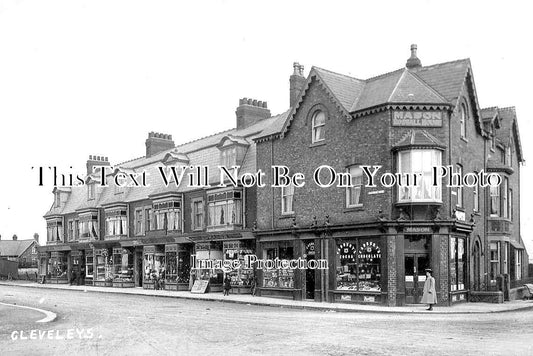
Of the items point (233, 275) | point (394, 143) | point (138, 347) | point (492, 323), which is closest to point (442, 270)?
point (394, 143)

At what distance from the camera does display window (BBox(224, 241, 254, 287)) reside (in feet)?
119

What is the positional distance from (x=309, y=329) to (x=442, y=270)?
452 inches

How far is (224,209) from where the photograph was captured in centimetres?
3788

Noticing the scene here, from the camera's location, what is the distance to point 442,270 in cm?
2703

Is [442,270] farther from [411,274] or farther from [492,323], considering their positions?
[492,323]

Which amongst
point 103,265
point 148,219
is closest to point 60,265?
point 103,265

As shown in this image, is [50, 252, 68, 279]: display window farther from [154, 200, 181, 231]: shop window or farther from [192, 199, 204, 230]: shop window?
[192, 199, 204, 230]: shop window

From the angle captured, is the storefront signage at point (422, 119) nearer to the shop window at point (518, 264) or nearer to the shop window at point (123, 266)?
the shop window at point (518, 264)

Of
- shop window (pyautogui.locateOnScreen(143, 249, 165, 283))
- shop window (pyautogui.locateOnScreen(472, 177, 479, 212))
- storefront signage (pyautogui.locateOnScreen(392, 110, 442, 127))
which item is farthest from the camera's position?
shop window (pyautogui.locateOnScreen(143, 249, 165, 283))

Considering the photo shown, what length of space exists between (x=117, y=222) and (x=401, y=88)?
27668mm

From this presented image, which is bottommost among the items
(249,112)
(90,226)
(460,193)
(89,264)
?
(89,264)

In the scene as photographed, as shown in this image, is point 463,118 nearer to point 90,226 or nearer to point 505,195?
point 505,195

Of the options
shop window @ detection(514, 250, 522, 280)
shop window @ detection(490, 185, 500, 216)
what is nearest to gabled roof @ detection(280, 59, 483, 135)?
shop window @ detection(490, 185, 500, 216)

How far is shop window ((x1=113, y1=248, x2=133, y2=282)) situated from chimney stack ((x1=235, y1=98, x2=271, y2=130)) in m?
13.4
